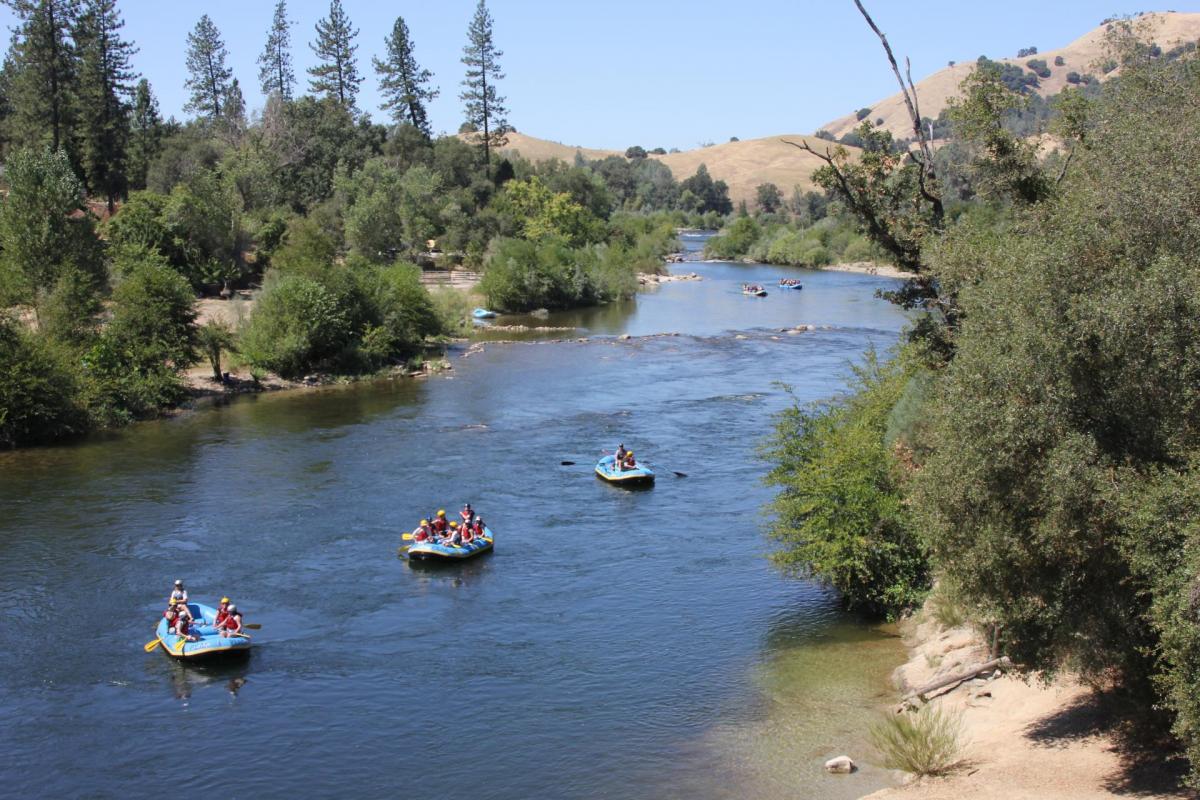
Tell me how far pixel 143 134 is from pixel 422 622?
9369 centimetres

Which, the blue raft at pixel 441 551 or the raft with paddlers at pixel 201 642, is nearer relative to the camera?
the raft with paddlers at pixel 201 642

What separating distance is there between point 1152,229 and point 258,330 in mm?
55212

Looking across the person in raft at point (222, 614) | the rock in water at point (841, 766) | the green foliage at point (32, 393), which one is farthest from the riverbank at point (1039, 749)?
the green foliage at point (32, 393)

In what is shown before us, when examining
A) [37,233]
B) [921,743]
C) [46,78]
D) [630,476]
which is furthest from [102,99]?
[921,743]

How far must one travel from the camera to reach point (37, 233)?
61.3 metres

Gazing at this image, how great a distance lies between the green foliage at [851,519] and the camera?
2827 cm

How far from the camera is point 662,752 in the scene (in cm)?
2292

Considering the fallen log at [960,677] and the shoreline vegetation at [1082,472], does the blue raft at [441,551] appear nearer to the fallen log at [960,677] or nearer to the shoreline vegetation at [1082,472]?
the fallen log at [960,677]

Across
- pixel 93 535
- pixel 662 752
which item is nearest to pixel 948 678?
pixel 662 752

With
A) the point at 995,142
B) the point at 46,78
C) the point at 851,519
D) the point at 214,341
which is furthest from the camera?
the point at 46,78

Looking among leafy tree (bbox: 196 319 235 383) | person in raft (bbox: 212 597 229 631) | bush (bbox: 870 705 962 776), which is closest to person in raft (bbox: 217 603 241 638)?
Answer: person in raft (bbox: 212 597 229 631)

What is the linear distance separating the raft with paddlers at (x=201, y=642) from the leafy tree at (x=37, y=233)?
36.3 meters

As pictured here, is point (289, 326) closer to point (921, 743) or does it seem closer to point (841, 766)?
point (841, 766)

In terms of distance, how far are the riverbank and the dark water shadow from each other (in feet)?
0.06
